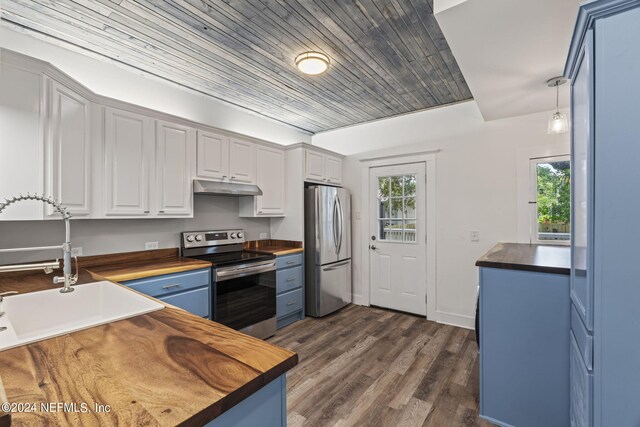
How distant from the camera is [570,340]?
5.32ft

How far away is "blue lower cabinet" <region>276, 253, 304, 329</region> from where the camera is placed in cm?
340

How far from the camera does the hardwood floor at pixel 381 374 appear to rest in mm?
1944

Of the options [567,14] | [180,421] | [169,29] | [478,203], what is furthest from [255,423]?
[478,203]

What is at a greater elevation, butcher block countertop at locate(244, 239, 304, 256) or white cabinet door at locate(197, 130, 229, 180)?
white cabinet door at locate(197, 130, 229, 180)

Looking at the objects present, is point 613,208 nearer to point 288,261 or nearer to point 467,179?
point 467,179

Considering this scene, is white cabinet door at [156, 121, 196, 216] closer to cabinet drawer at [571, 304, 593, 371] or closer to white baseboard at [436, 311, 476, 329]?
cabinet drawer at [571, 304, 593, 371]

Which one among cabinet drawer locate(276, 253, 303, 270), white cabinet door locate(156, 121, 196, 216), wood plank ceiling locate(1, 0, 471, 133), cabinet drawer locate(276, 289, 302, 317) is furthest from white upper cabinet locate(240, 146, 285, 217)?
cabinet drawer locate(276, 289, 302, 317)

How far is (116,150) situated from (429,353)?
3.35 meters

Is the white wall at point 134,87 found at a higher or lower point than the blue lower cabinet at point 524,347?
higher

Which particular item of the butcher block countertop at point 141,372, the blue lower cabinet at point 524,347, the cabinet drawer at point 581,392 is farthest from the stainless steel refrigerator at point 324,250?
the butcher block countertop at point 141,372

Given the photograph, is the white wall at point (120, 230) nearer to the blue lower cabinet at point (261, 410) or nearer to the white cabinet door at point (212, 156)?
the white cabinet door at point (212, 156)

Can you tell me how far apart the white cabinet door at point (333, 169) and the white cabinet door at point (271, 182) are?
0.65 metres

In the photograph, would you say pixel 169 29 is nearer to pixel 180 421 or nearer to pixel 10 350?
pixel 10 350

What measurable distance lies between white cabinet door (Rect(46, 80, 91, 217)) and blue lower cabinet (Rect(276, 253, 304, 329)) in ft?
6.27
